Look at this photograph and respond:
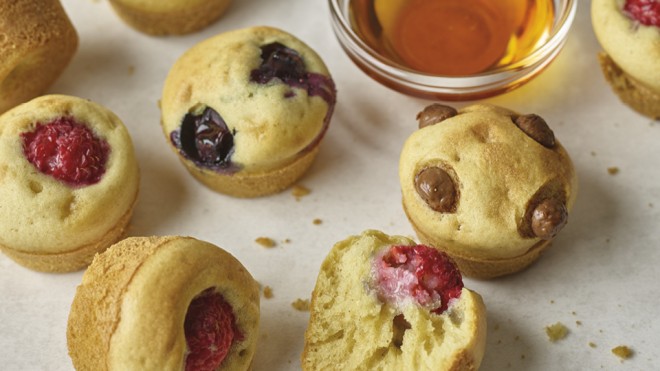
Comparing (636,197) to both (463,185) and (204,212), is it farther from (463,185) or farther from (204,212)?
(204,212)

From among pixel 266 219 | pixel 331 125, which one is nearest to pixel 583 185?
pixel 331 125

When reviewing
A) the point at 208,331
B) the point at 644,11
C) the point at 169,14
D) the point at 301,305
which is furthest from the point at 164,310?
the point at 644,11

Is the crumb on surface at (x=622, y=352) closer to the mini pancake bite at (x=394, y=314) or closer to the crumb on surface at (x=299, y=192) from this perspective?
the mini pancake bite at (x=394, y=314)

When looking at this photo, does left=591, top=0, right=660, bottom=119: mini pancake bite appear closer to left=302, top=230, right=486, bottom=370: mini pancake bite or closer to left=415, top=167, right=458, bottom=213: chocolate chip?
left=415, top=167, right=458, bottom=213: chocolate chip

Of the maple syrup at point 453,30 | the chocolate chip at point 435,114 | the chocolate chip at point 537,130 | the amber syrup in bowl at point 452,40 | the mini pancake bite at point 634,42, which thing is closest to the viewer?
the chocolate chip at point 537,130

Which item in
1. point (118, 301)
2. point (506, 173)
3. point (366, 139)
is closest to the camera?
point (118, 301)

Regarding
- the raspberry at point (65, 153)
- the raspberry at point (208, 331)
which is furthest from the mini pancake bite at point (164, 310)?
the raspberry at point (65, 153)
